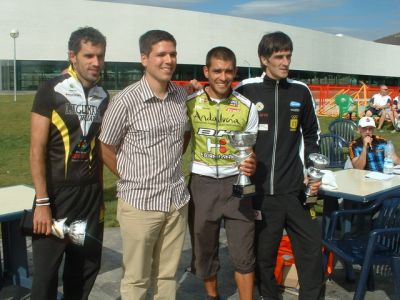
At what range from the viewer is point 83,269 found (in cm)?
313

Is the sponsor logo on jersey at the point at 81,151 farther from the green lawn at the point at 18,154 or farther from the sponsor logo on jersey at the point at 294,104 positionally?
the green lawn at the point at 18,154

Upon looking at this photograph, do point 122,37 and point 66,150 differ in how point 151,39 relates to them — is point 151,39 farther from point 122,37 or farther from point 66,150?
point 122,37

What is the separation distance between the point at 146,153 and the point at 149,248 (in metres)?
0.61

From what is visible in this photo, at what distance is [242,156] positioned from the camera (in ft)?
10.3

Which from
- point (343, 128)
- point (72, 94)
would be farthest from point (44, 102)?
point (343, 128)

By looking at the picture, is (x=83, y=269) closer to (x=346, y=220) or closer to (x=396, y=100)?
(x=346, y=220)

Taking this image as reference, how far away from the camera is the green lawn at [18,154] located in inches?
297

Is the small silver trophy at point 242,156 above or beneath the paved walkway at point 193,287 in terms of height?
above

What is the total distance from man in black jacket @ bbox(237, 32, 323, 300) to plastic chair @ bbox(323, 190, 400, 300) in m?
0.35

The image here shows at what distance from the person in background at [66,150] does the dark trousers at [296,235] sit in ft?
4.09

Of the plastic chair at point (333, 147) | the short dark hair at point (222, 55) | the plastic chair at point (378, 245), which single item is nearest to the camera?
the short dark hair at point (222, 55)

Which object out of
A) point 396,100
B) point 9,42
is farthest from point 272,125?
point 9,42

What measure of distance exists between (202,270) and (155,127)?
131 centimetres


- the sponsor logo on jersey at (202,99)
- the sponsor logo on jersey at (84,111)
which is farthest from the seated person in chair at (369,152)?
the sponsor logo on jersey at (84,111)
